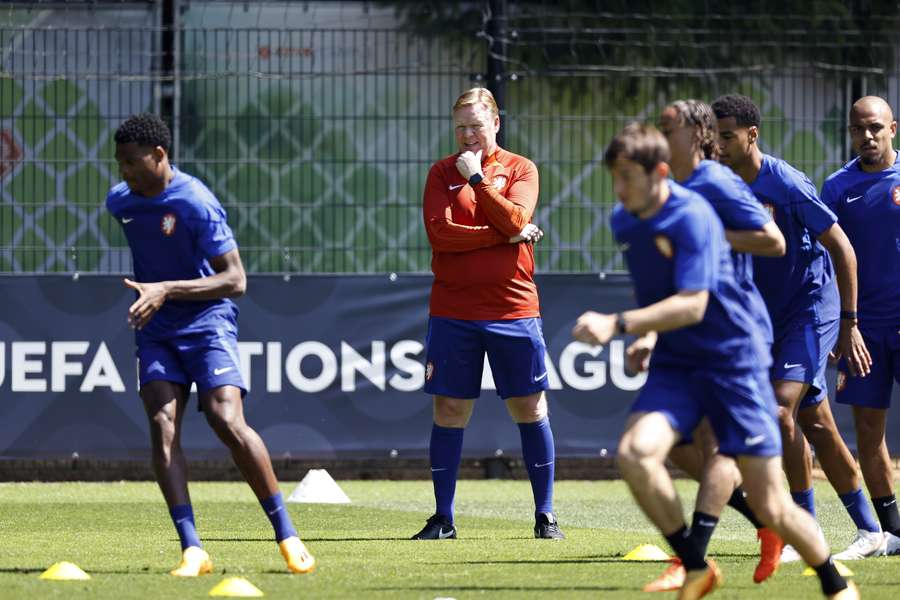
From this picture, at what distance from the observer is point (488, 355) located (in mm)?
9258

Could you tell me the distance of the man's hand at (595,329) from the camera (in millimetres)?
5840

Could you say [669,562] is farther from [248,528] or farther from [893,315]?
[248,528]

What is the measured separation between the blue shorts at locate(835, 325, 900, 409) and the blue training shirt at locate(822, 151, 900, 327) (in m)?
0.06

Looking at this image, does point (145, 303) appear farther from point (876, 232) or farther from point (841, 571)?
point (876, 232)

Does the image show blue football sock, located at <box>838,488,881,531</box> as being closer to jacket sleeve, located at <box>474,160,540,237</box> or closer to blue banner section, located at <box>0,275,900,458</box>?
jacket sleeve, located at <box>474,160,540,237</box>

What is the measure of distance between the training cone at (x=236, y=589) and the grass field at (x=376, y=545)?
0.30ft


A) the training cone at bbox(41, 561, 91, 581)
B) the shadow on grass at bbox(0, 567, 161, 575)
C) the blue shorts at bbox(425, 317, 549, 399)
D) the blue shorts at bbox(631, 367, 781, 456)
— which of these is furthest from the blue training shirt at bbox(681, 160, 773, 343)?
the training cone at bbox(41, 561, 91, 581)

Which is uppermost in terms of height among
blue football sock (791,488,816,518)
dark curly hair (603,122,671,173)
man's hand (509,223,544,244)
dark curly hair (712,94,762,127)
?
dark curly hair (712,94,762,127)

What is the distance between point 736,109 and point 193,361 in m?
2.63

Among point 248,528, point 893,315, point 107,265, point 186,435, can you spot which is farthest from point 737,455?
point 107,265

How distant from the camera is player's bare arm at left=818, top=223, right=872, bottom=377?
7.87 meters

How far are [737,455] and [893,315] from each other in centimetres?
266

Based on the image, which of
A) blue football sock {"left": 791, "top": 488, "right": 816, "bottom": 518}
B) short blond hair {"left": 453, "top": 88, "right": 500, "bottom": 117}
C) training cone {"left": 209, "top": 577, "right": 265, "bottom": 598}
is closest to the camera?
training cone {"left": 209, "top": 577, "right": 265, "bottom": 598}

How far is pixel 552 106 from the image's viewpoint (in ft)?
45.8
